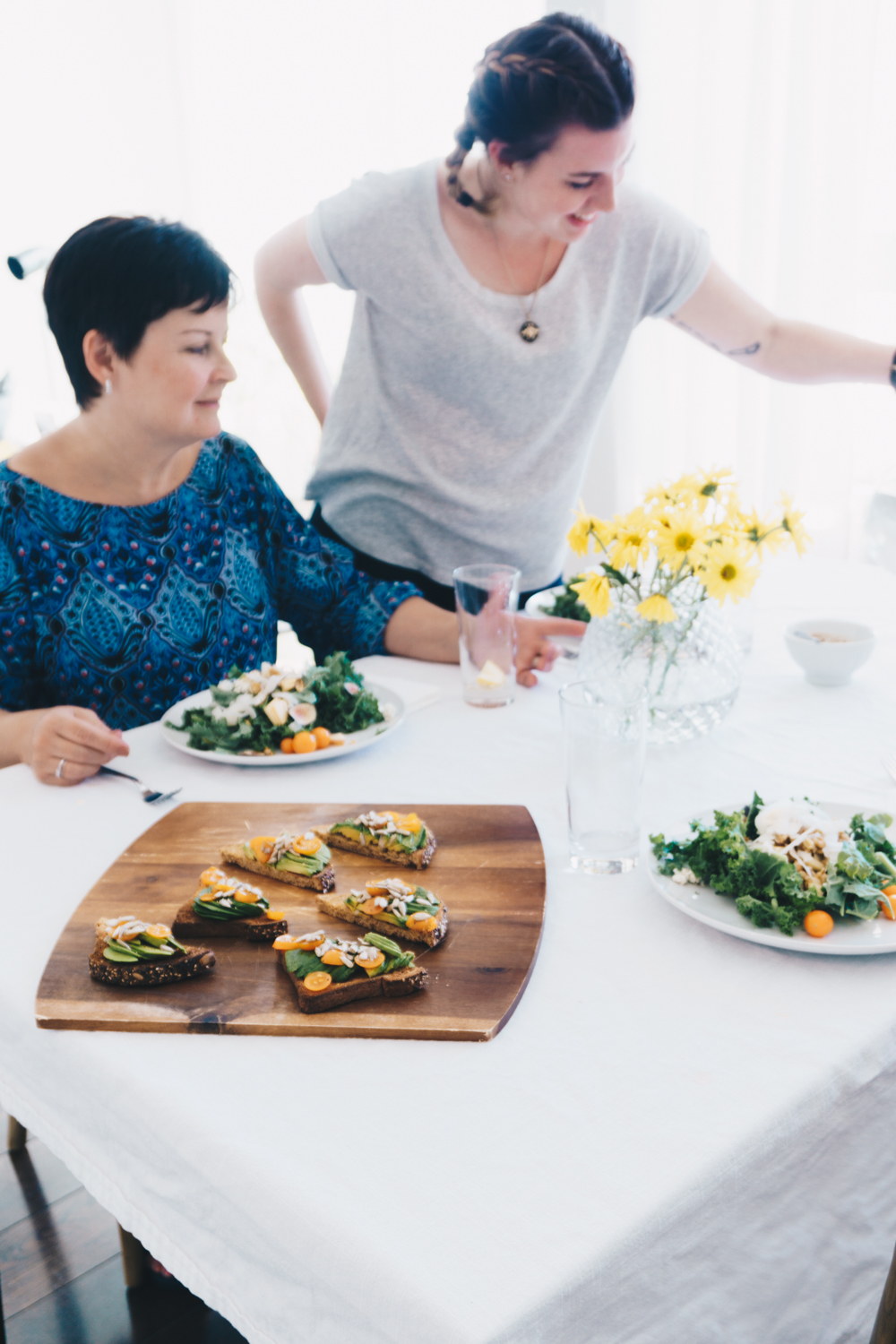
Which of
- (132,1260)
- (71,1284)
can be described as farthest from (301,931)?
(71,1284)

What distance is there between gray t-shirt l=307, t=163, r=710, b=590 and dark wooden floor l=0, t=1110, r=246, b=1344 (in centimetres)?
118

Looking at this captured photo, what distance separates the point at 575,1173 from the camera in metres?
0.64

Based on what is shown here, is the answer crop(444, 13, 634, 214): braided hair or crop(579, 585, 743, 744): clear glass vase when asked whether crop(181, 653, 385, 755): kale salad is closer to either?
crop(579, 585, 743, 744): clear glass vase

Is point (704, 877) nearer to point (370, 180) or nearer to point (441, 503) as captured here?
point (441, 503)

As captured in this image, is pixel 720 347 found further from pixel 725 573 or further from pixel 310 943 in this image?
pixel 310 943

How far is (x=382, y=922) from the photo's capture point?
2.87 feet

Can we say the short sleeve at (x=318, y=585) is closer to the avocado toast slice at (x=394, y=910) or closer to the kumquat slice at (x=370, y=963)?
the avocado toast slice at (x=394, y=910)

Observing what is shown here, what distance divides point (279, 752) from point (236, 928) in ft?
1.36

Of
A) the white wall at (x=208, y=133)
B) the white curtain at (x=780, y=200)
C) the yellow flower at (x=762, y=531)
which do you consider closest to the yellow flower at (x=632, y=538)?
the yellow flower at (x=762, y=531)

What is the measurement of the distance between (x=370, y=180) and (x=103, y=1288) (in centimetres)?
178

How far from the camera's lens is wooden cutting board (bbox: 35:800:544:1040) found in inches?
30.7

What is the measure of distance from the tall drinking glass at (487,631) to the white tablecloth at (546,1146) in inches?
19.0

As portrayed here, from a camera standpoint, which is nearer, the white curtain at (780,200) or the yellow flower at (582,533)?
the yellow flower at (582,533)

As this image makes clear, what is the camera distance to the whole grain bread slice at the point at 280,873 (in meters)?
0.97
